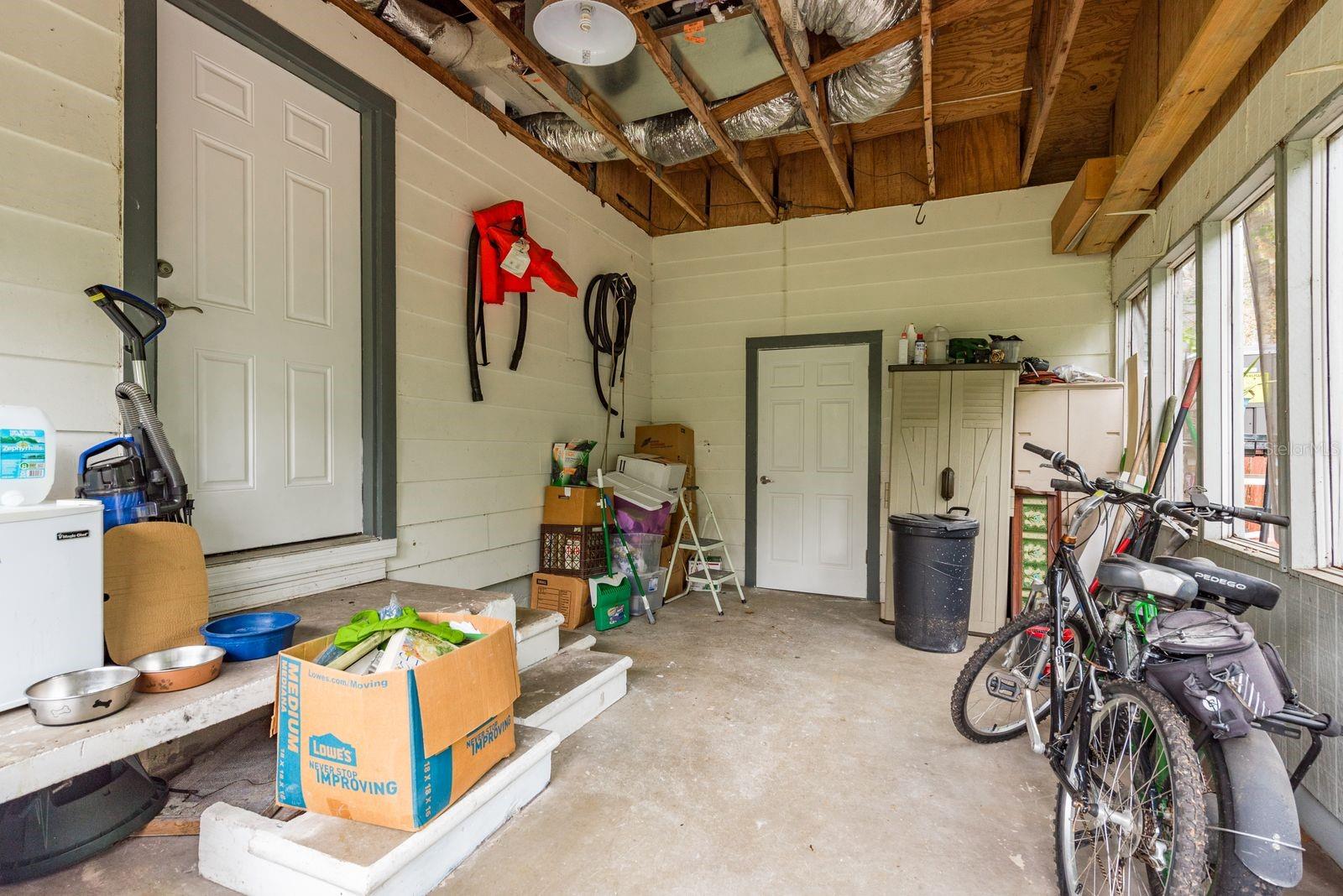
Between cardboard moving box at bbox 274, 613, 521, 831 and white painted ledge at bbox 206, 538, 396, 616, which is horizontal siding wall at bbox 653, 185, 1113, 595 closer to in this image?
white painted ledge at bbox 206, 538, 396, 616

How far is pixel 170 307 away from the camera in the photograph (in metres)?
2.17

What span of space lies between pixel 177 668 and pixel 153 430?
0.72m

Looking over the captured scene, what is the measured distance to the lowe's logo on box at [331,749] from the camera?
155 centimetres

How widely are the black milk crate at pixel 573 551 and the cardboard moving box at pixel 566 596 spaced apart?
0.17 feet

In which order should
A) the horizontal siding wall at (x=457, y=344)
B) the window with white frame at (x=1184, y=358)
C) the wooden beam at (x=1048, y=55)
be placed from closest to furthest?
the wooden beam at (x=1048, y=55), the window with white frame at (x=1184, y=358), the horizontal siding wall at (x=457, y=344)

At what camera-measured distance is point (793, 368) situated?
5.05 m

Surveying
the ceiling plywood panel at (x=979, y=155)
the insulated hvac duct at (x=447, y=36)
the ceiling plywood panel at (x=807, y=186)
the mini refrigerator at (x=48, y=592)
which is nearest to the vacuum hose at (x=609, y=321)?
the ceiling plywood panel at (x=807, y=186)

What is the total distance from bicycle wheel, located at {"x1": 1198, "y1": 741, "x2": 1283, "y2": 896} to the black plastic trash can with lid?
6.65ft

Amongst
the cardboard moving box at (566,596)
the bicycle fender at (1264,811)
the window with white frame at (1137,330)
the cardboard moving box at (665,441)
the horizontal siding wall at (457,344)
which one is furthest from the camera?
the cardboard moving box at (665,441)

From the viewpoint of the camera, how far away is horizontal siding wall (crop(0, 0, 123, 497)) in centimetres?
178

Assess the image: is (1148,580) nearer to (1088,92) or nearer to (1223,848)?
(1223,848)

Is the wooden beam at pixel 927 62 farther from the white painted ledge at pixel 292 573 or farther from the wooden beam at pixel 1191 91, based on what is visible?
the white painted ledge at pixel 292 573

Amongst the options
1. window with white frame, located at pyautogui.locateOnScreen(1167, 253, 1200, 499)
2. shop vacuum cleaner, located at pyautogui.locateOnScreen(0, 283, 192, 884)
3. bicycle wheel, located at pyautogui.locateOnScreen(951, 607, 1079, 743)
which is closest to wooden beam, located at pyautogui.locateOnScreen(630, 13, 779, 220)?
shop vacuum cleaner, located at pyautogui.locateOnScreen(0, 283, 192, 884)

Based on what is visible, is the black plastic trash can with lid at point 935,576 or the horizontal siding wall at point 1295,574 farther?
the black plastic trash can with lid at point 935,576
